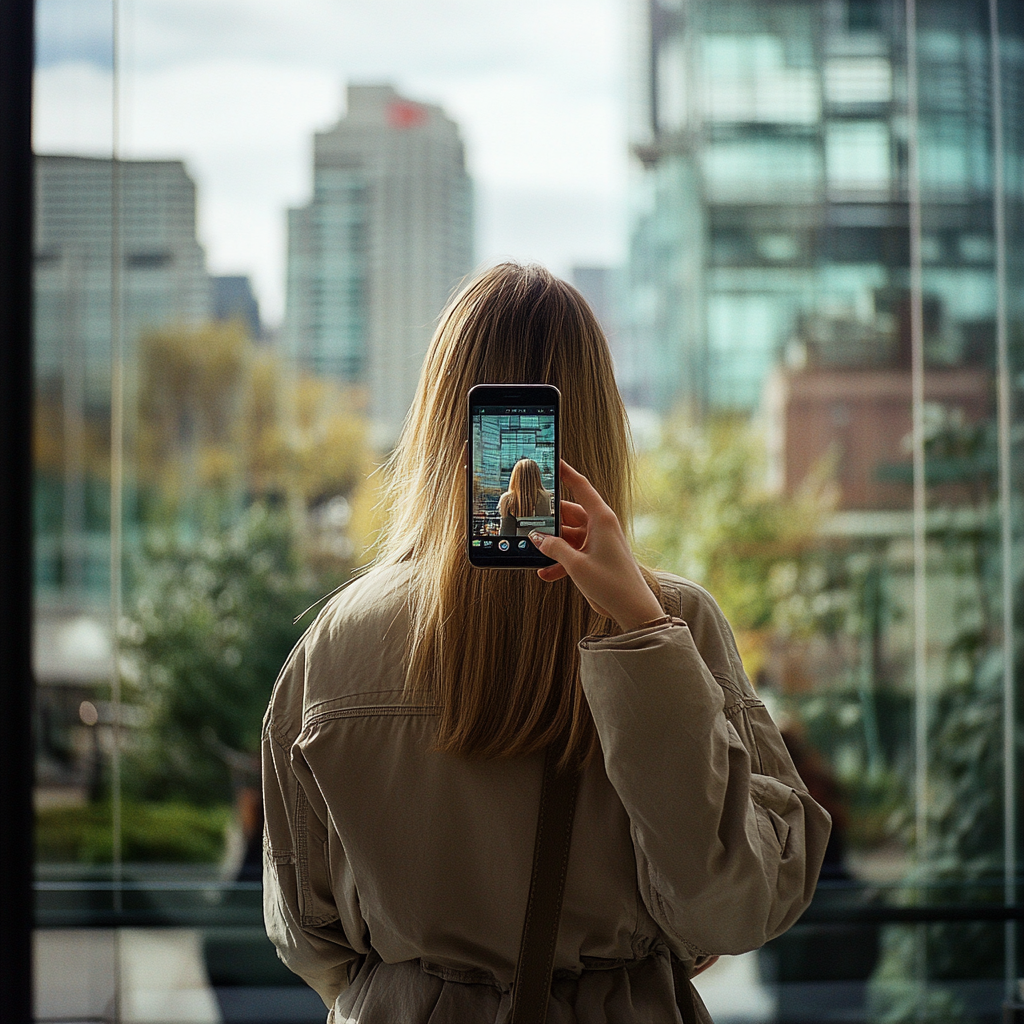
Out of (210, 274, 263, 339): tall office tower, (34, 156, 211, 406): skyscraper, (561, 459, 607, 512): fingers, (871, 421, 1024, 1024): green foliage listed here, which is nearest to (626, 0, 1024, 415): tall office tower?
(871, 421, 1024, 1024): green foliage

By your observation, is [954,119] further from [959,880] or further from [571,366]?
[571,366]

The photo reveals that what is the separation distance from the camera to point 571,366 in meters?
0.84

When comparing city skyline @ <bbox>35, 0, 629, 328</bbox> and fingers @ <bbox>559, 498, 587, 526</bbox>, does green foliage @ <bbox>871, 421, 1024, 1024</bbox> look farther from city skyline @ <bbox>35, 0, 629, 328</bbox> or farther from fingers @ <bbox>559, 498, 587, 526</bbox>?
Result: fingers @ <bbox>559, 498, 587, 526</bbox>

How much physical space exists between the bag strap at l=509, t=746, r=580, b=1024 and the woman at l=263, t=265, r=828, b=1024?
0.02 meters

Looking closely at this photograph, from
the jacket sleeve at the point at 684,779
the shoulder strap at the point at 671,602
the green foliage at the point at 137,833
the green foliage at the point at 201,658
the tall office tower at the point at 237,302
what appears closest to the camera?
the jacket sleeve at the point at 684,779

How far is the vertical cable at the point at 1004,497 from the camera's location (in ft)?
7.81

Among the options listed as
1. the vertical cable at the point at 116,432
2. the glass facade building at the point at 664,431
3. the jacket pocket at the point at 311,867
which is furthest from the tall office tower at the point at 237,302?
the jacket pocket at the point at 311,867

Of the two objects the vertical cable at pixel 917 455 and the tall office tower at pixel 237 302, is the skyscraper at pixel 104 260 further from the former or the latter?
the vertical cable at pixel 917 455

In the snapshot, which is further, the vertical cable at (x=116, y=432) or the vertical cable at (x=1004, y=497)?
the vertical cable at (x=116, y=432)

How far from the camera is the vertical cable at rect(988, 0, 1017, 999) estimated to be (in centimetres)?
238

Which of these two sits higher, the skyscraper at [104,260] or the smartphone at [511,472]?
the skyscraper at [104,260]

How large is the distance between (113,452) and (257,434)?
0.38m

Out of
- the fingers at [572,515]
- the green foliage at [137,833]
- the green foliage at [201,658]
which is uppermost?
the fingers at [572,515]

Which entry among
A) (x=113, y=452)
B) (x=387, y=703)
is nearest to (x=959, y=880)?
(x=387, y=703)
